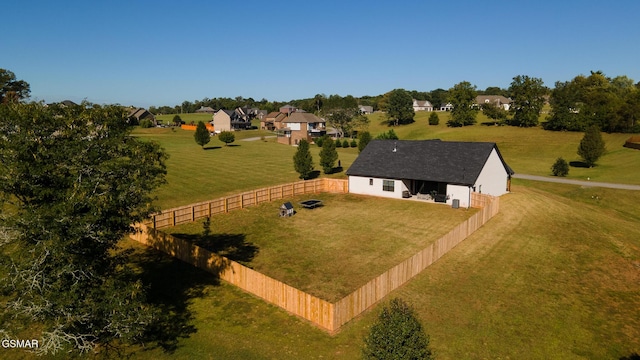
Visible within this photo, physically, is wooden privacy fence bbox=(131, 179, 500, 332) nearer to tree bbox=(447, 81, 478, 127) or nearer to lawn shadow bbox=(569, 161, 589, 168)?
lawn shadow bbox=(569, 161, 589, 168)

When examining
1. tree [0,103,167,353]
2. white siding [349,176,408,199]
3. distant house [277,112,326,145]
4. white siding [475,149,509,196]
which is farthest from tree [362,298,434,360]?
distant house [277,112,326,145]

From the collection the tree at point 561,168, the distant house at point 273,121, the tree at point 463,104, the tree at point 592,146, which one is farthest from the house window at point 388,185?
the distant house at point 273,121

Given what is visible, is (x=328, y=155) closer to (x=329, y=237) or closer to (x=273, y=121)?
(x=329, y=237)

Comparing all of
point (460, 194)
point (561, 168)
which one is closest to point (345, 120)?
point (561, 168)

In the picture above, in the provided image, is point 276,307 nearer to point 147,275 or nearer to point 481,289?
point 147,275

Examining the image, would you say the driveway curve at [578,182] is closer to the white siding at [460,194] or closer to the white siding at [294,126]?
the white siding at [460,194]
